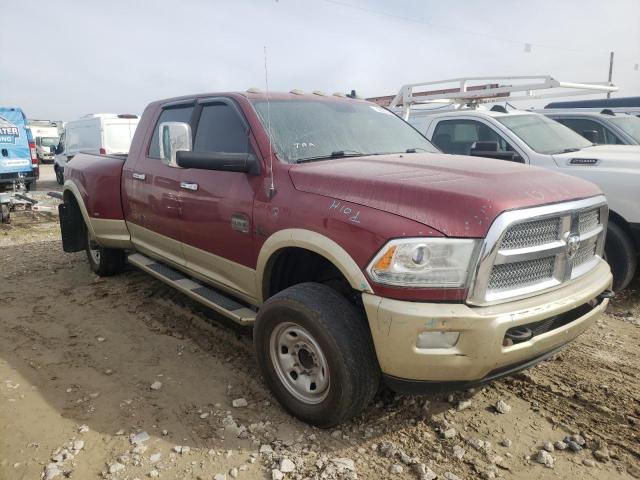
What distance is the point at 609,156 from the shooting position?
5082 millimetres

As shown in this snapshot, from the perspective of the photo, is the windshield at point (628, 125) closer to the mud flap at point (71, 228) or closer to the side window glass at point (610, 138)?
the side window glass at point (610, 138)

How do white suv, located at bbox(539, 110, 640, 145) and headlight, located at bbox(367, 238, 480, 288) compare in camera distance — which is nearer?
headlight, located at bbox(367, 238, 480, 288)

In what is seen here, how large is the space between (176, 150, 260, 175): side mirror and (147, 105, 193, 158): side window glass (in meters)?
1.13

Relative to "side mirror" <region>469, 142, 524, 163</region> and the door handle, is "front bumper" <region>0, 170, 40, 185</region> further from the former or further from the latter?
"side mirror" <region>469, 142, 524, 163</region>

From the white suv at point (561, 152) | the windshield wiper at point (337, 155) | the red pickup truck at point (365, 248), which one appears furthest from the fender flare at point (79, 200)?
the white suv at point (561, 152)

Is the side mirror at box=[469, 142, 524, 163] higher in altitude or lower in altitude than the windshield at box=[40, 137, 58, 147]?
lower

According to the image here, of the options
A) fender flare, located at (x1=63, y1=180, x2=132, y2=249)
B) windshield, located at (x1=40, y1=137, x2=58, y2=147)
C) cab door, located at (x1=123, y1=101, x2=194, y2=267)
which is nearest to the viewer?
cab door, located at (x1=123, y1=101, x2=194, y2=267)

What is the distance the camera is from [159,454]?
262 centimetres

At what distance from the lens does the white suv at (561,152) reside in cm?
457

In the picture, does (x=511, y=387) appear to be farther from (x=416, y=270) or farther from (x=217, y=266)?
(x=217, y=266)

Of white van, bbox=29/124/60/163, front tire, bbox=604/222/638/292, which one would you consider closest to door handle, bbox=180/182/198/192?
front tire, bbox=604/222/638/292

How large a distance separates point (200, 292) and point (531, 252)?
7.89 ft

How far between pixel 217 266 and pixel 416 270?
179 cm

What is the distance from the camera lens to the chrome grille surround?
2.26 m
